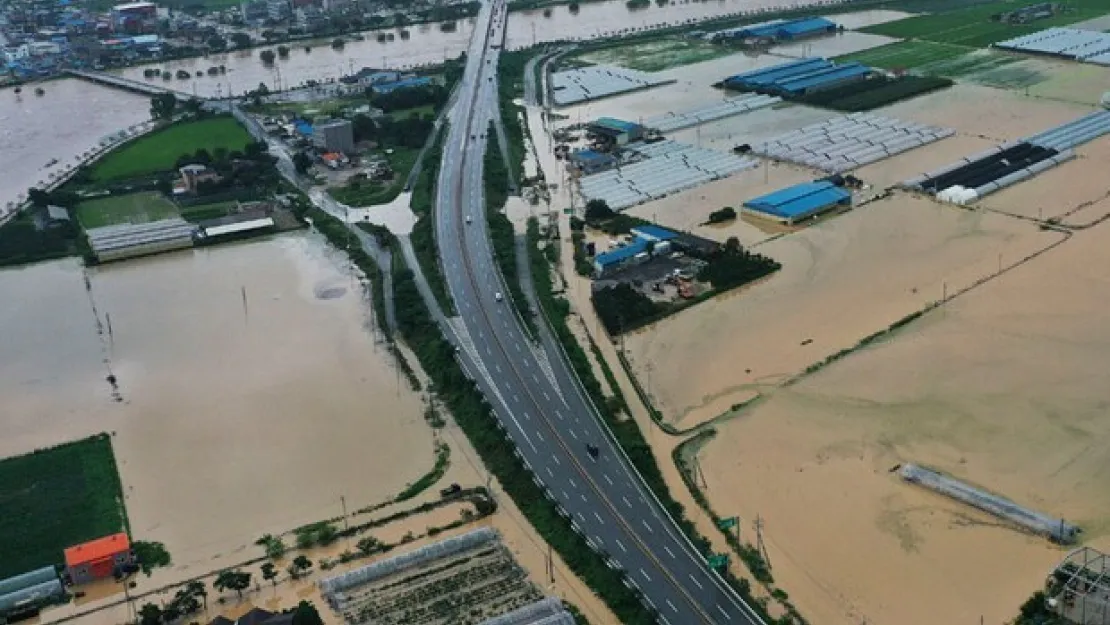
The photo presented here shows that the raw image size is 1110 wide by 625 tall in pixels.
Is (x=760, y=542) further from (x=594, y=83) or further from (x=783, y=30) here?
(x=783, y=30)

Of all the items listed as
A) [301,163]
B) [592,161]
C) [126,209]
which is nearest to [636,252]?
[592,161]

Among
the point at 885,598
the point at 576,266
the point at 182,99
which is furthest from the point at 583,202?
the point at 182,99

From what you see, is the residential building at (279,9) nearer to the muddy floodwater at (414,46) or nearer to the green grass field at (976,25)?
the muddy floodwater at (414,46)

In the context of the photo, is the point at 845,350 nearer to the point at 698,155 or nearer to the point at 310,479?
the point at 310,479

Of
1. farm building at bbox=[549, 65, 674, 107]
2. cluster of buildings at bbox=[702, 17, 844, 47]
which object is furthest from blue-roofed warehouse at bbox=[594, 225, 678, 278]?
cluster of buildings at bbox=[702, 17, 844, 47]

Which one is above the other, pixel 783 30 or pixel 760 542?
pixel 783 30

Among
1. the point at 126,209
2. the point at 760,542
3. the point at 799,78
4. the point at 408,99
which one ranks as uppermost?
the point at 408,99

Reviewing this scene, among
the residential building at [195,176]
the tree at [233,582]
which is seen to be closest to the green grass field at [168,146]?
the residential building at [195,176]

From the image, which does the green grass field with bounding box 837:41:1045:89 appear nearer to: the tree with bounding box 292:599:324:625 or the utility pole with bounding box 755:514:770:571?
the utility pole with bounding box 755:514:770:571
